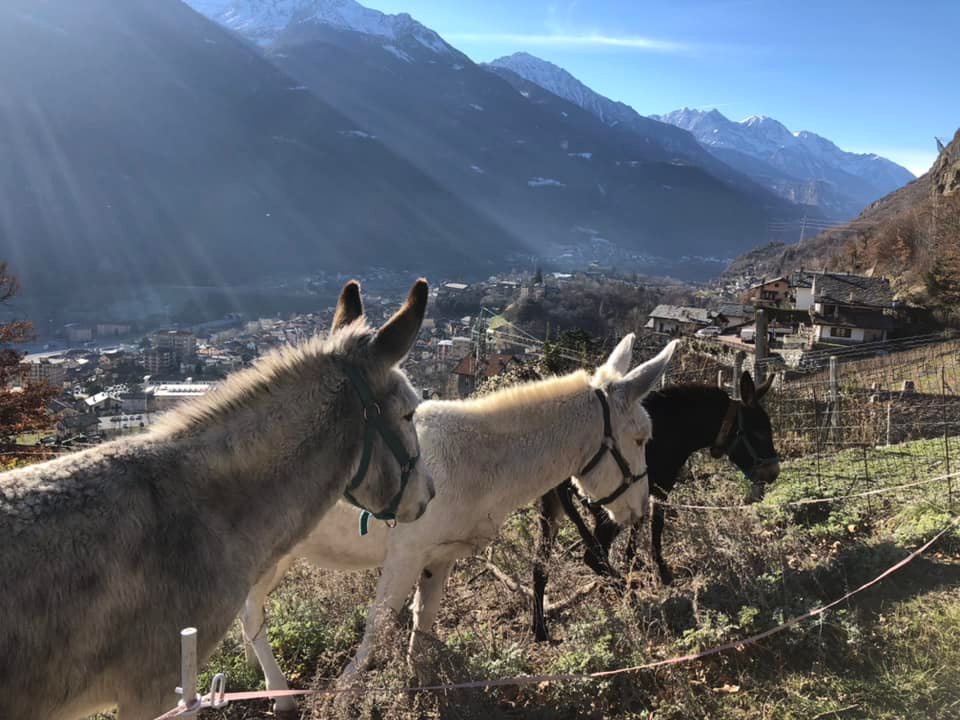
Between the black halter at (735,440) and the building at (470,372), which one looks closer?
the black halter at (735,440)

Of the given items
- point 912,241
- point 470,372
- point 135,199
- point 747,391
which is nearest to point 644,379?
point 747,391

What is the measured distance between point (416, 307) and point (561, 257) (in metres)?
199

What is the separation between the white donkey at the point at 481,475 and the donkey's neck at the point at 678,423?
1349 mm

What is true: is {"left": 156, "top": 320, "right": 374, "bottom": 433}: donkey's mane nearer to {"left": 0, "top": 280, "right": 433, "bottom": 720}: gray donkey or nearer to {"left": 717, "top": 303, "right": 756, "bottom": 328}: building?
{"left": 0, "top": 280, "right": 433, "bottom": 720}: gray donkey

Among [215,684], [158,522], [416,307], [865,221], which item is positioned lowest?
[215,684]

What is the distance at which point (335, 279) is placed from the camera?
402 feet

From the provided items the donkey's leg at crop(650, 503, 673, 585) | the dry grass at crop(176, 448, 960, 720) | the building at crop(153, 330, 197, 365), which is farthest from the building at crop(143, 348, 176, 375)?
the donkey's leg at crop(650, 503, 673, 585)

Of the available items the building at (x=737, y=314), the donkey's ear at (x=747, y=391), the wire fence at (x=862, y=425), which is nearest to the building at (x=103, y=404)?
the wire fence at (x=862, y=425)

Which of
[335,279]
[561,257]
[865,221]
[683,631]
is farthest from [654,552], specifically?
[561,257]

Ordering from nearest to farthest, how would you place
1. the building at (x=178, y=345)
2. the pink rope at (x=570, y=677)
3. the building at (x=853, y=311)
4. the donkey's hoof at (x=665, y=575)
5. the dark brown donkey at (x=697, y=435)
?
the pink rope at (x=570, y=677)
the donkey's hoof at (x=665, y=575)
the dark brown donkey at (x=697, y=435)
the building at (x=178, y=345)
the building at (x=853, y=311)

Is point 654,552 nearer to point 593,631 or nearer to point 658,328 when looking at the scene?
point 593,631

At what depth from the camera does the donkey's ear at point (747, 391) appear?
6.18m

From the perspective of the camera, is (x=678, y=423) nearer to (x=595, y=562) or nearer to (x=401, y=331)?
(x=595, y=562)

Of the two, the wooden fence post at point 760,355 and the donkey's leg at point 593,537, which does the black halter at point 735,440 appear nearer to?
the donkey's leg at point 593,537
